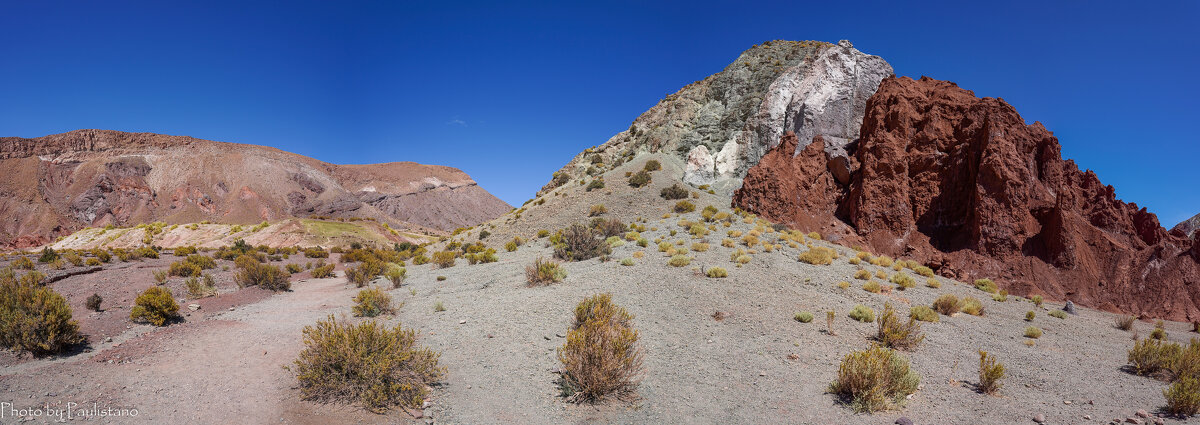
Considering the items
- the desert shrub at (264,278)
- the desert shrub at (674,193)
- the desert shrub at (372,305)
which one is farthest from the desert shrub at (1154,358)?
the desert shrub at (264,278)

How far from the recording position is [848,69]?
2480cm

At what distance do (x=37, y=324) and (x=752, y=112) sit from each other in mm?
28901

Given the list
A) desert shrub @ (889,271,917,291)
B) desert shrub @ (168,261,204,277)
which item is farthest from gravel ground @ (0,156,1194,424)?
desert shrub @ (168,261,204,277)

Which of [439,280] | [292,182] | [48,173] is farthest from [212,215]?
[439,280]

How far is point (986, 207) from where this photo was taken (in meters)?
16.2

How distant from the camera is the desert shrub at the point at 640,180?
25984 millimetres

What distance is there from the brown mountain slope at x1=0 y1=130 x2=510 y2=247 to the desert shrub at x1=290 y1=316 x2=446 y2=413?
2730 inches

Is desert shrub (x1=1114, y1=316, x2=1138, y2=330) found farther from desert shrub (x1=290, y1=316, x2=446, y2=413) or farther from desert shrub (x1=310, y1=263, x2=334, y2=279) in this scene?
desert shrub (x1=310, y1=263, x2=334, y2=279)

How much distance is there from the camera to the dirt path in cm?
520

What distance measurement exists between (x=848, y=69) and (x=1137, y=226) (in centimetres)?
1365

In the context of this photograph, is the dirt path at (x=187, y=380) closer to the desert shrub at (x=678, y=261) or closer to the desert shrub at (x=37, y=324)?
the desert shrub at (x=37, y=324)

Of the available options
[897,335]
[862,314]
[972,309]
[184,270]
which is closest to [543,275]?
[862,314]

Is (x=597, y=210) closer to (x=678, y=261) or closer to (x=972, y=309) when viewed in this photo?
(x=678, y=261)

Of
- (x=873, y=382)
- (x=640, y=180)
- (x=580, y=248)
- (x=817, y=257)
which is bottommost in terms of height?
(x=873, y=382)
